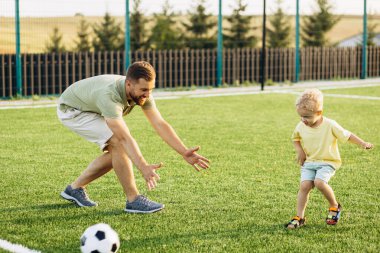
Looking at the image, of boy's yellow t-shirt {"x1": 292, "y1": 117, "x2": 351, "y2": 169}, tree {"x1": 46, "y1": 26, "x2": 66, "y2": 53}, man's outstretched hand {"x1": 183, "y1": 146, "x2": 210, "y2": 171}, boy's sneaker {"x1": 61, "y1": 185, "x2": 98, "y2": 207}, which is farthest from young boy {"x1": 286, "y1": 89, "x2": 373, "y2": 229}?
tree {"x1": 46, "y1": 26, "x2": 66, "y2": 53}

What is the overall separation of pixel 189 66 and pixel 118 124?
1455cm

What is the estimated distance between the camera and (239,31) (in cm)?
2761

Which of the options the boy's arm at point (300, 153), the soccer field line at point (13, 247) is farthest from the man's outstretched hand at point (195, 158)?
the soccer field line at point (13, 247)

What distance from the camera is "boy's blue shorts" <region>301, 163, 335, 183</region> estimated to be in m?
5.46

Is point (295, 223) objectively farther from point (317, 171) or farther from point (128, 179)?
point (128, 179)

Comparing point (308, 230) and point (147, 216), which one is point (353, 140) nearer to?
point (308, 230)

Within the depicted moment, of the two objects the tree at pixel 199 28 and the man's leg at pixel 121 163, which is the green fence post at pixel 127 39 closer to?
the tree at pixel 199 28

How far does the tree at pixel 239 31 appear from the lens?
25358 mm

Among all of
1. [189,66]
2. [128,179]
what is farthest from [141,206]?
[189,66]

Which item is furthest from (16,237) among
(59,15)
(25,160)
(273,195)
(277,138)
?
(59,15)

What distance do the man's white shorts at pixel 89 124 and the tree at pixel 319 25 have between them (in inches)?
884

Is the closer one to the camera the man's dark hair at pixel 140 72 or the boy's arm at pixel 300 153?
the man's dark hair at pixel 140 72

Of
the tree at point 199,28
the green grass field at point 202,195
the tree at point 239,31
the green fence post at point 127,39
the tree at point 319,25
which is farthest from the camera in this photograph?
the tree at point 319,25

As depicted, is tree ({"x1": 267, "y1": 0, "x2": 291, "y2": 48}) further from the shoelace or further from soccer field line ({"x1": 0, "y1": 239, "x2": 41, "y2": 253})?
soccer field line ({"x1": 0, "y1": 239, "x2": 41, "y2": 253})
